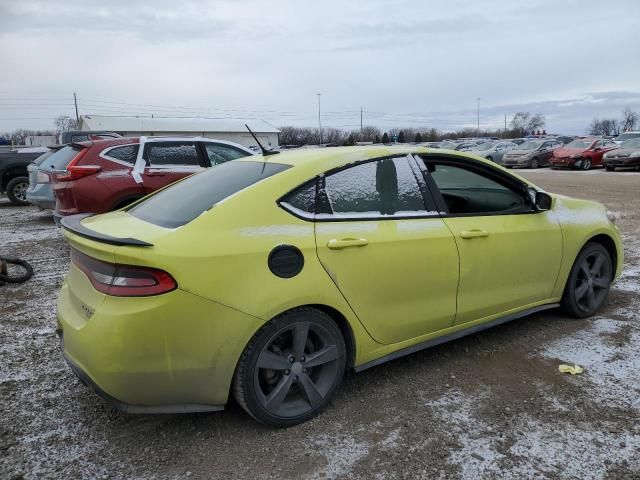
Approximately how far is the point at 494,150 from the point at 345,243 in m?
29.0

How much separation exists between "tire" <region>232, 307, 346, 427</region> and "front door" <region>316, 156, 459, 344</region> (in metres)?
0.25

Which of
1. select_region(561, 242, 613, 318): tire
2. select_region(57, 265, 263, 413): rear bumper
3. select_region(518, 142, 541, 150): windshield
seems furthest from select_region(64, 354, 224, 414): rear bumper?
select_region(518, 142, 541, 150): windshield

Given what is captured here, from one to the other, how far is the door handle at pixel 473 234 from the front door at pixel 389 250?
0.12 m

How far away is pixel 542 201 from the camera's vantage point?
405cm

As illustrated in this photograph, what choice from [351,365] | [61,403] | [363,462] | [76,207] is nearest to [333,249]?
[351,365]

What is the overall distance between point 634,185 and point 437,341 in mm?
15341

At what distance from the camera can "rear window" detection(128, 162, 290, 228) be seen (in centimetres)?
292

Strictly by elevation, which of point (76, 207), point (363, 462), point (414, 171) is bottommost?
point (363, 462)

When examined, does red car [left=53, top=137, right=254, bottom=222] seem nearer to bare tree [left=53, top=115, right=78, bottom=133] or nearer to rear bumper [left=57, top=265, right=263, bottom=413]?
rear bumper [left=57, top=265, right=263, bottom=413]

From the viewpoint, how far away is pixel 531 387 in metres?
3.34

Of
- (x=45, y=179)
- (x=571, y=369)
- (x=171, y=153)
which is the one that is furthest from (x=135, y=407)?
(x=45, y=179)

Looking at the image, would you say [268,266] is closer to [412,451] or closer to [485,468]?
[412,451]

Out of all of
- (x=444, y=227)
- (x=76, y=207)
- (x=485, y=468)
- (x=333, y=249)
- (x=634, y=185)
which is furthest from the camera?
(x=634, y=185)

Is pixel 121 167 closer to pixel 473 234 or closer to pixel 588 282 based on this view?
pixel 473 234
